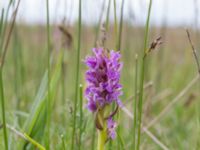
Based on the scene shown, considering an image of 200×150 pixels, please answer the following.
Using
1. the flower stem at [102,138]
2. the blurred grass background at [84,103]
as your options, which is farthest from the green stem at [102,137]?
the blurred grass background at [84,103]

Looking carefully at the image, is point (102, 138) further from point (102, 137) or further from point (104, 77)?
point (104, 77)

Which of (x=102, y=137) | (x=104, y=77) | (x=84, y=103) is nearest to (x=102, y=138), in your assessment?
(x=102, y=137)

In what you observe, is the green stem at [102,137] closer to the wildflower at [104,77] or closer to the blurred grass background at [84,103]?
the wildflower at [104,77]

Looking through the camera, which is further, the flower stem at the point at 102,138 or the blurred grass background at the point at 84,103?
the blurred grass background at the point at 84,103

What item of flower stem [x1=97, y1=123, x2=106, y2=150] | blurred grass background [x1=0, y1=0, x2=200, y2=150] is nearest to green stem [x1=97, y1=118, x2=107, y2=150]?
flower stem [x1=97, y1=123, x2=106, y2=150]

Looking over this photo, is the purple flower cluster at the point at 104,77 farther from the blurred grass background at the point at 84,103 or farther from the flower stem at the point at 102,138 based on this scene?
the blurred grass background at the point at 84,103

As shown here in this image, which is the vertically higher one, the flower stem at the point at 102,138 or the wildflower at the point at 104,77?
the wildflower at the point at 104,77

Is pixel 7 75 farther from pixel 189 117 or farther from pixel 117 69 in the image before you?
pixel 117 69

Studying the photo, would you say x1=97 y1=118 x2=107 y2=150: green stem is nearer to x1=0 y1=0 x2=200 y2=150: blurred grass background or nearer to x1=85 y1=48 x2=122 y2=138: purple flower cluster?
x1=85 y1=48 x2=122 y2=138: purple flower cluster

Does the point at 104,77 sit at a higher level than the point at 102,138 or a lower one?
higher
